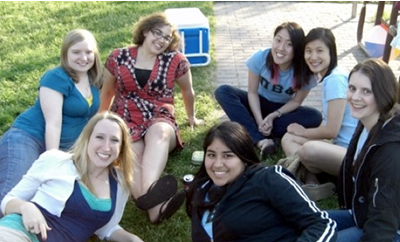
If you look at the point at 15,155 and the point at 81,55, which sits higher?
the point at 81,55

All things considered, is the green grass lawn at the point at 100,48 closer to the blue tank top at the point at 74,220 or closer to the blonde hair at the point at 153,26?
the blue tank top at the point at 74,220

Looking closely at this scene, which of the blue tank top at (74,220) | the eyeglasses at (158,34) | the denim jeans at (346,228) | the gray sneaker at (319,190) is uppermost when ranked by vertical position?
the eyeglasses at (158,34)

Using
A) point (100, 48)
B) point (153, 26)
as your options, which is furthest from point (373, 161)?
point (100, 48)

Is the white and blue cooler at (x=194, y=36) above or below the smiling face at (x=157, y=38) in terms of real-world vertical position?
below

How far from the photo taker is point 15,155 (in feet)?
11.1

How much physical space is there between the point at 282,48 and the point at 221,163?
1832 millimetres

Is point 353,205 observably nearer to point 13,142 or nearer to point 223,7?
point 13,142

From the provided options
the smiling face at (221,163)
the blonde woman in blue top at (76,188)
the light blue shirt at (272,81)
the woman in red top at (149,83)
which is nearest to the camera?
the smiling face at (221,163)

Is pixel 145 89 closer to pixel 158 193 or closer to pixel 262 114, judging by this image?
pixel 158 193

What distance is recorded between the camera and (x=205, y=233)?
2.52m

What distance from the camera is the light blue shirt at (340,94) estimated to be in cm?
360

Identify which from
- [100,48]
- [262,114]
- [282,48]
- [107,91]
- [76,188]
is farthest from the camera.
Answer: [100,48]

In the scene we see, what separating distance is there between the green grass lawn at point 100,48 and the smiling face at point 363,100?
1.11m

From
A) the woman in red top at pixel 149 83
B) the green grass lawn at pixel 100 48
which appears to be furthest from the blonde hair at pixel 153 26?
the green grass lawn at pixel 100 48
